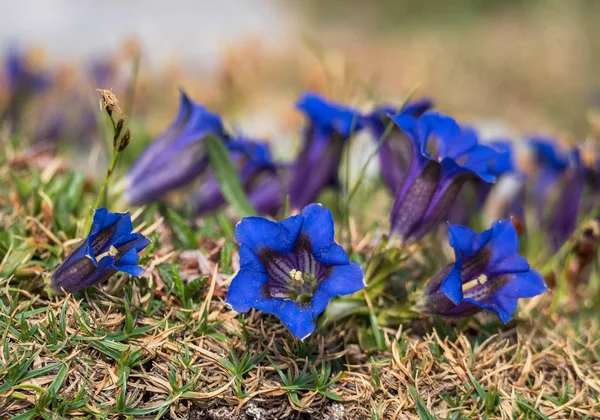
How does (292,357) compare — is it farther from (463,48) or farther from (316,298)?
(463,48)

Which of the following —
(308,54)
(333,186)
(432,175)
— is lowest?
(308,54)

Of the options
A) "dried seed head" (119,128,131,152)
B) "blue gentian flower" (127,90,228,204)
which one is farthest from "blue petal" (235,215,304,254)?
"blue gentian flower" (127,90,228,204)

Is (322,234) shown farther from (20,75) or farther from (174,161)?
(20,75)

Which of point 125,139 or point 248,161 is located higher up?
point 125,139

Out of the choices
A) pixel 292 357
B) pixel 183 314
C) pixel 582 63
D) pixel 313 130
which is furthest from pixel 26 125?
pixel 582 63

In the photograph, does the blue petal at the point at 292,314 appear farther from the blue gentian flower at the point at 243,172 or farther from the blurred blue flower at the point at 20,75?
the blurred blue flower at the point at 20,75

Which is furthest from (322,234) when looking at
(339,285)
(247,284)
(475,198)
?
(475,198)

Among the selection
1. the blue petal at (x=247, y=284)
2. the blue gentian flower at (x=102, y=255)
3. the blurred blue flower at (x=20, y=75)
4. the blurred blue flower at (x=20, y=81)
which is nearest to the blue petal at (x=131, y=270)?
the blue gentian flower at (x=102, y=255)
